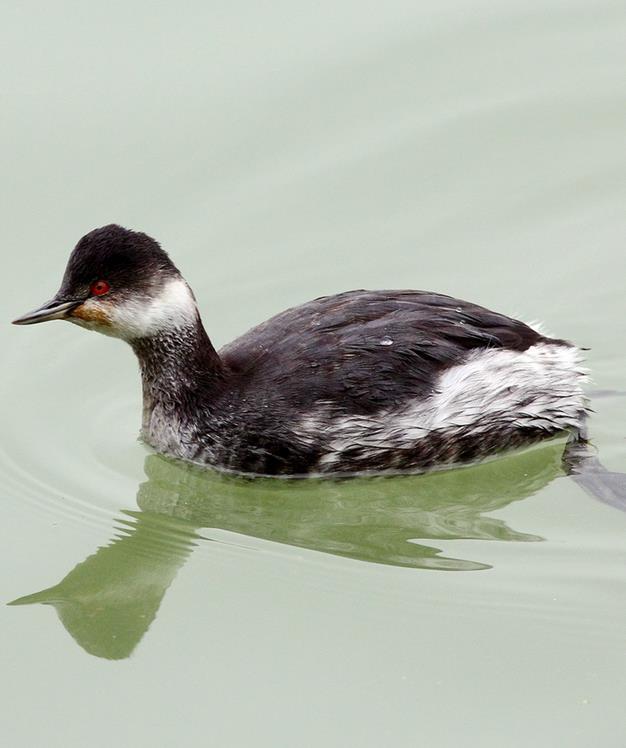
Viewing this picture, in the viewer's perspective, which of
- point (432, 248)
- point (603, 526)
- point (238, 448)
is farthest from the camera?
point (432, 248)

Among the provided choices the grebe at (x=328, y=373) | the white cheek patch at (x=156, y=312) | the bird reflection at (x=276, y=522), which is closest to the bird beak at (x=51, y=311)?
the grebe at (x=328, y=373)

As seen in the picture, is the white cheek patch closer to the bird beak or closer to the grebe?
the grebe

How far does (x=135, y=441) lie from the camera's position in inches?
295

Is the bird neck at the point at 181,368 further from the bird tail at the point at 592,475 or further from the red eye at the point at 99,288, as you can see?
the bird tail at the point at 592,475

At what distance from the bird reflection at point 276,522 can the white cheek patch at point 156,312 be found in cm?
63

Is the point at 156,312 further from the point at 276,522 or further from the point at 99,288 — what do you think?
the point at 276,522

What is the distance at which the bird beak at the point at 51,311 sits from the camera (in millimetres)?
6961

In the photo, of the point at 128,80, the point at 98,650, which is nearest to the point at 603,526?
the point at 98,650

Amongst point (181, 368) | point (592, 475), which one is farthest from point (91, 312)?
point (592, 475)

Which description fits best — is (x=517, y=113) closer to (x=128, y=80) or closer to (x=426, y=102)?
(x=426, y=102)

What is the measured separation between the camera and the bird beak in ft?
22.8

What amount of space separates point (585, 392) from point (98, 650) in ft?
8.92

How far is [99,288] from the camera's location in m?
6.97

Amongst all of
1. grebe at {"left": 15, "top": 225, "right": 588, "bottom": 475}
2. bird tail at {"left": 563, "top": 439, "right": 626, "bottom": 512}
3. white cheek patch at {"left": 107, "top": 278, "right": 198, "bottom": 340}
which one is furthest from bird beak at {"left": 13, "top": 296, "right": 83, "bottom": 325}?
bird tail at {"left": 563, "top": 439, "right": 626, "bottom": 512}
